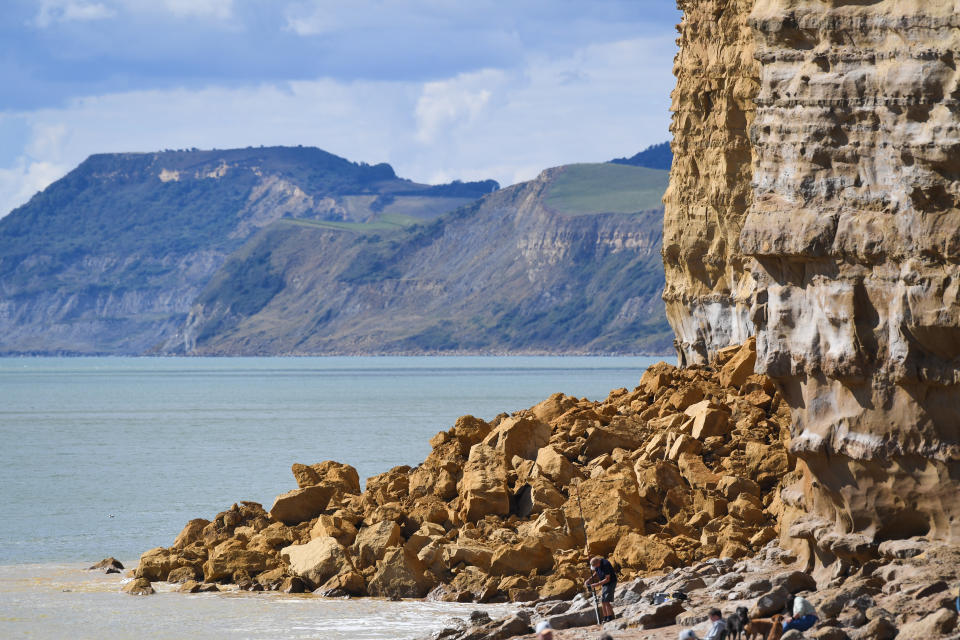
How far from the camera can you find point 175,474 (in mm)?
51750

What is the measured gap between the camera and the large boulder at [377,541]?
23203mm

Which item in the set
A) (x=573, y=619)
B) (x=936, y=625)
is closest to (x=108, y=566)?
(x=573, y=619)

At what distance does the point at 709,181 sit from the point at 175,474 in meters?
24.2

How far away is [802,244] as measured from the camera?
1681 cm

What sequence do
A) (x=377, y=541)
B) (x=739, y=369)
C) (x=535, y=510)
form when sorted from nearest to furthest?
(x=377, y=541) → (x=535, y=510) → (x=739, y=369)

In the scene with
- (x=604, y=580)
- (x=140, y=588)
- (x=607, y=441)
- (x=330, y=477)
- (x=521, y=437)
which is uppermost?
(x=521, y=437)

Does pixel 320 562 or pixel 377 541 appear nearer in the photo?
pixel 377 541

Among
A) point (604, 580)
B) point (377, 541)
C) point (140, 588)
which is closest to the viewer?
point (604, 580)

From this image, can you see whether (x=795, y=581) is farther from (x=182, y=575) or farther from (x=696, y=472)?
(x=182, y=575)

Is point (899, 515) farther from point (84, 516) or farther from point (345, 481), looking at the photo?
point (84, 516)

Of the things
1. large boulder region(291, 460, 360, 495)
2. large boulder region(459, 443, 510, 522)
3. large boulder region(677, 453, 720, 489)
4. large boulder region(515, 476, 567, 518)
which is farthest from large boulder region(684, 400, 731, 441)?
large boulder region(291, 460, 360, 495)

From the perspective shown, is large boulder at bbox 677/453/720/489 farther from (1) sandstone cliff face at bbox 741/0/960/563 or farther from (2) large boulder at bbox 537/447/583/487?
(1) sandstone cliff face at bbox 741/0/960/563

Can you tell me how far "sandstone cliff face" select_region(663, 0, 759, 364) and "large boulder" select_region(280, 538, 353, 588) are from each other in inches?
510

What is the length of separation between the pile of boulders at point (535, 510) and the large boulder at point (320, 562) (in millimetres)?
25
